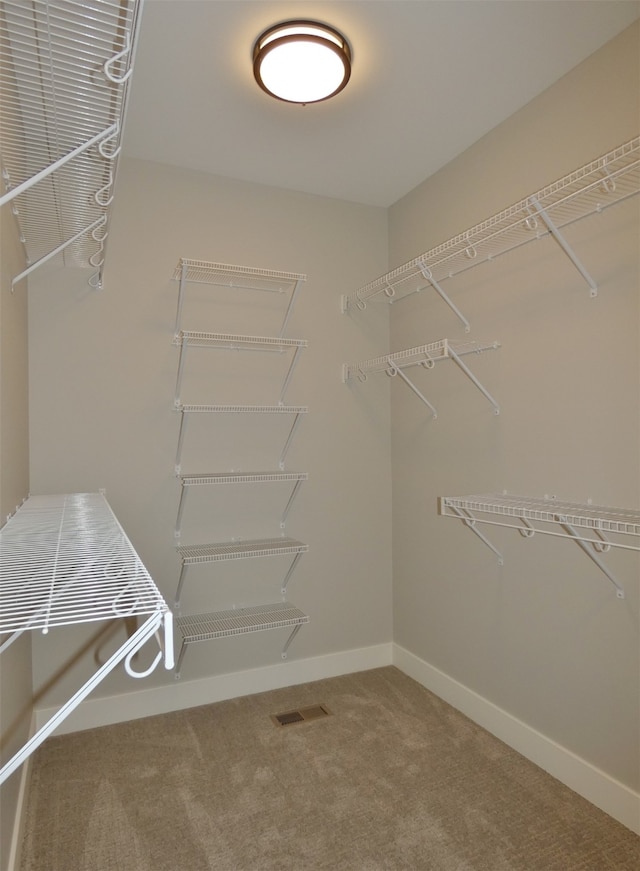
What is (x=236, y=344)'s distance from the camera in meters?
2.63

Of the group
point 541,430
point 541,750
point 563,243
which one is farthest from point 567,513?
point 541,750

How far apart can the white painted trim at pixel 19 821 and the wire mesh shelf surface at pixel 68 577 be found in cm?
88

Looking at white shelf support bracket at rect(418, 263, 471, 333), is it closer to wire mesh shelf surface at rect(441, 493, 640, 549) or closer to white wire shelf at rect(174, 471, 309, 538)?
wire mesh shelf surface at rect(441, 493, 640, 549)

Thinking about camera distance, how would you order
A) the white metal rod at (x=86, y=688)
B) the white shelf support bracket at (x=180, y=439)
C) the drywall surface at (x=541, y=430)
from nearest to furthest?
1. the white metal rod at (x=86, y=688)
2. the drywall surface at (x=541, y=430)
3. the white shelf support bracket at (x=180, y=439)

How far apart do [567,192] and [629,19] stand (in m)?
0.54

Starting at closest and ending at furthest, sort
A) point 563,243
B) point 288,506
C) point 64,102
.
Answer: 1. point 64,102
2. point 563,243
3. point 288,506

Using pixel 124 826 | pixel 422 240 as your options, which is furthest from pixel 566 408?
pixel 124 826

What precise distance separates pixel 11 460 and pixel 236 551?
3.50 ft

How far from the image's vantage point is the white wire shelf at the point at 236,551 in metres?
2.38

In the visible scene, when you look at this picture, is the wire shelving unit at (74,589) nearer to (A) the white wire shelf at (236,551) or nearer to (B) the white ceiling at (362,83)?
(A) the white wire shelf at (236,551)

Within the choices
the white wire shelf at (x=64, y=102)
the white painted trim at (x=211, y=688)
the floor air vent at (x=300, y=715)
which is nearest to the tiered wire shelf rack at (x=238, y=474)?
the white painted trim at (x=211, y=688)

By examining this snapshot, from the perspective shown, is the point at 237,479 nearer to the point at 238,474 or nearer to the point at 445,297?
the point at 238,474

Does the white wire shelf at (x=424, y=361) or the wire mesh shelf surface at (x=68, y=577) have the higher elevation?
the white wire shelf at (x=424, y=361)

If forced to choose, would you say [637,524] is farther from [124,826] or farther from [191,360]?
[191,360]
